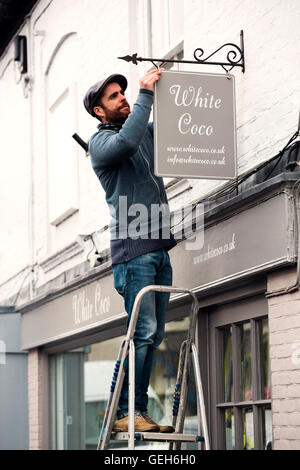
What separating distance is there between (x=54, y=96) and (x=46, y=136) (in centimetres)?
51

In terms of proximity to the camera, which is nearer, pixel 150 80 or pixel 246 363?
pixel 150 80

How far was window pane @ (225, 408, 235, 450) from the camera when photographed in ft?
24.2

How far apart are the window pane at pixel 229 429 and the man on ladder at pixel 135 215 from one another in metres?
1.63

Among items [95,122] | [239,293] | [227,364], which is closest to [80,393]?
[95,122]

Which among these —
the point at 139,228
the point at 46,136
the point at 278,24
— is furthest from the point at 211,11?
the point at 46,136

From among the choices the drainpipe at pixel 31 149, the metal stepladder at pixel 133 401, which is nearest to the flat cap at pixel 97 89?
the metal stepladder at pixel 133 401

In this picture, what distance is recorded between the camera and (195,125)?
6539 mm

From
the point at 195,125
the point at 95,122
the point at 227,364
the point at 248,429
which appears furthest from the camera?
the point at 95,122

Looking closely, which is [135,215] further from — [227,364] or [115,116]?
[227,364]

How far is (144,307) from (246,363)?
1679 mm

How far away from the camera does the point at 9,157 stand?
1327 cm

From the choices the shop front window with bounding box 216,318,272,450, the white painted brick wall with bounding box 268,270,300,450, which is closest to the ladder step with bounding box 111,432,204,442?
the white painted brick wall with bounding box 268,270,300,450
